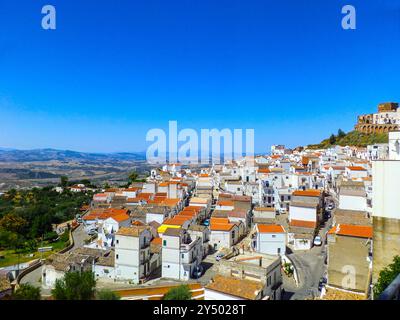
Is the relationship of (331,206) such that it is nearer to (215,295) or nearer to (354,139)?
(215,295)

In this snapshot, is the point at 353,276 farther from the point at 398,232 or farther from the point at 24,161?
the point at 24,161

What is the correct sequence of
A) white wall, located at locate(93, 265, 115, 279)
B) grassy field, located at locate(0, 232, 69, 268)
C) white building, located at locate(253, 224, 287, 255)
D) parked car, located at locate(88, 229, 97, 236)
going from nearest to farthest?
white wall, located at locate(93, 265, 115, 279)
white building, located at locate(253, 224, 287, 255)
grassy field, located at locate(0, 232, 69, 268)
parked car, located at locate(88, 229, 97, 236)

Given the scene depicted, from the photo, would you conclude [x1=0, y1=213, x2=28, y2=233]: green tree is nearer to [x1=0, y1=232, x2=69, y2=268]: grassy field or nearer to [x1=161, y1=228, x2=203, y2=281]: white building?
[x1=0, y1=232, x2=69, y2=268]: grassy field

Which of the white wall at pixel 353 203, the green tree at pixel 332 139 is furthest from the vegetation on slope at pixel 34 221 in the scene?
the green tree at pixel 332 139

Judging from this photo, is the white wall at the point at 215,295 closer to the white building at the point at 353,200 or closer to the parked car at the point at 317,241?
the parked car at the point at 317,241

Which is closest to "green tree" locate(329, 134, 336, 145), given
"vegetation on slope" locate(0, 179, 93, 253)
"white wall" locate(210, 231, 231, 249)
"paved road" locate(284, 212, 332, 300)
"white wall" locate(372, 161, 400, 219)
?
"paved road" locate(284, 212, 332, 300)
